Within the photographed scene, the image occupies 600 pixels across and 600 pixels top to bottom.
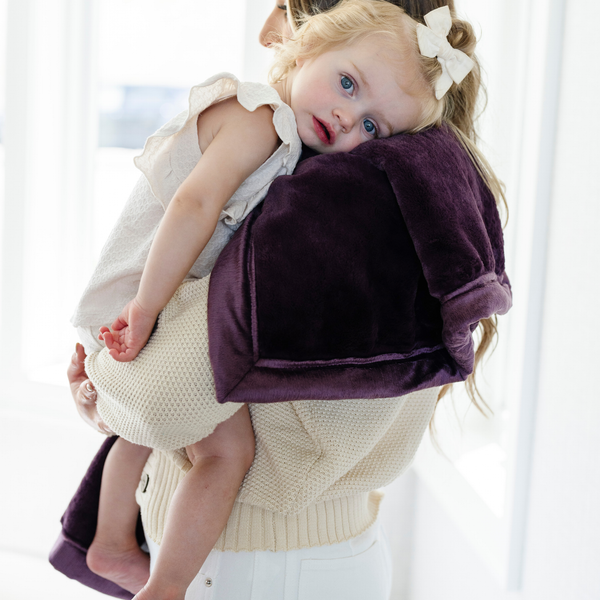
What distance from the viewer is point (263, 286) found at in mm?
629

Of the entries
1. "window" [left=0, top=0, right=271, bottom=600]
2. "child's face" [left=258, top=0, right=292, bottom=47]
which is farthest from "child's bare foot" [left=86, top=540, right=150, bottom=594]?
"window" [left=0, top=0, right=271, bottom=600]

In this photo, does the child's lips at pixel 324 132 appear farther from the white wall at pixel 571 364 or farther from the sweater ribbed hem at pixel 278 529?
the sweater ribbed hem at pixel 278 529

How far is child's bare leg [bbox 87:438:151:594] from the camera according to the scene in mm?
1000

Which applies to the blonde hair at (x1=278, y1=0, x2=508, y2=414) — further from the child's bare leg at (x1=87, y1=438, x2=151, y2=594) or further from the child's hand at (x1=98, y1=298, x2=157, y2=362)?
the child's bare leg at (x1=87, y1=438, x2=151, y2=594)

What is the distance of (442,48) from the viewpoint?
0.77 meters

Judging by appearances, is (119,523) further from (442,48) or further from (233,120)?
(442,48)

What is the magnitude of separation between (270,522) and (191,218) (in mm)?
437

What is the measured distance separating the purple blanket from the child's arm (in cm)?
6

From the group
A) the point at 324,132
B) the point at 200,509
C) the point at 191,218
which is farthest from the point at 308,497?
the point at 324,132

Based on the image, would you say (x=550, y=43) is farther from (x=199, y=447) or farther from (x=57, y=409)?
(x=57, y=409)

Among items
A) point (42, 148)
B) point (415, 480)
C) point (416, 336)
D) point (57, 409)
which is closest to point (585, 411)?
point (416, 336)

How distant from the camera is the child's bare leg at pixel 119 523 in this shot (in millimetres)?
1000

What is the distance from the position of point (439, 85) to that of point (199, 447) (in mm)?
597

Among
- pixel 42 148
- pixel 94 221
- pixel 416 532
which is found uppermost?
pixel 42 148
